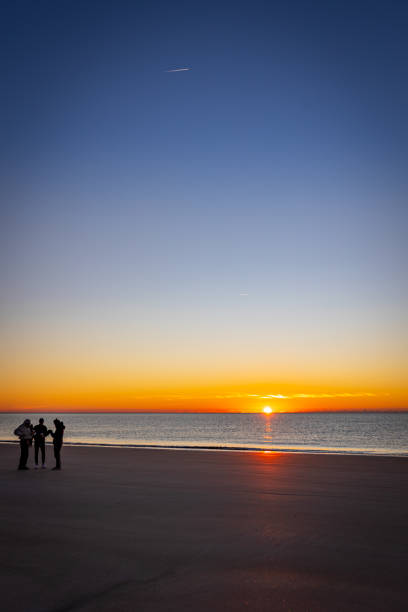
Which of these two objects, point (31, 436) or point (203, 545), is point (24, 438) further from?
point (203, 545)

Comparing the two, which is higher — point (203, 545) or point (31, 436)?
point (31, 436)

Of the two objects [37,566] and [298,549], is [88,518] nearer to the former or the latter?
[37,566]

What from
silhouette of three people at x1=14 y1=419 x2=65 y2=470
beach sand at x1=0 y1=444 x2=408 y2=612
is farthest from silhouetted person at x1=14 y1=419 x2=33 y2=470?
beach sand at x1=0 y1=444 x2=408 y2=612

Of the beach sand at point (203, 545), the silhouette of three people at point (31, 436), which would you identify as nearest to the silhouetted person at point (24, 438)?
the silhouette of three people at point (31, 436)

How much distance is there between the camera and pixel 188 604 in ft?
18.5

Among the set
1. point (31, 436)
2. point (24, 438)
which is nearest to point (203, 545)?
point (24, 438)

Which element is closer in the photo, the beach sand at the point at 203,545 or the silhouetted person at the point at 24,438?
the beach sand at the point at 203,545

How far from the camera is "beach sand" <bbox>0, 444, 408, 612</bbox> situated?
5883 mm

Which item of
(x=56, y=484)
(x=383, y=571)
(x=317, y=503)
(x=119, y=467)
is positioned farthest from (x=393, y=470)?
(x=383, y=571)

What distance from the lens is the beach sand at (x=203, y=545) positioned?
19.3ft

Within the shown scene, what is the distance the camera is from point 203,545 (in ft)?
27.0

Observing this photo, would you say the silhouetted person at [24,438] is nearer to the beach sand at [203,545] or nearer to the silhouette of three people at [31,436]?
the silhouette of three people at [31,436]

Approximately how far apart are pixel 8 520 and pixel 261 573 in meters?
6.02

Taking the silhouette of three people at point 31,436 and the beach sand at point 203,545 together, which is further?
the silhouette of three people at point 31,436
